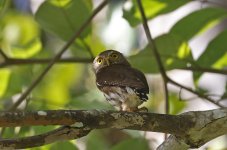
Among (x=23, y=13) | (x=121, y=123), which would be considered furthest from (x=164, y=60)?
(x=23, y=13)

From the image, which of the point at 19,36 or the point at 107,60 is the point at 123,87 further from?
the point at 19,36

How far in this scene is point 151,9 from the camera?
2223 mm

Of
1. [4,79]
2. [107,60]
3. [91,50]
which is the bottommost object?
[107,60]

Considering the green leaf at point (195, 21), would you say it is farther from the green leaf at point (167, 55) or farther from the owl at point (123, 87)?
the owl at point (123, 87)

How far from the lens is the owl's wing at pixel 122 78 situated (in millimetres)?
1375

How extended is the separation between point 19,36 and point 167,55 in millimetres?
1069

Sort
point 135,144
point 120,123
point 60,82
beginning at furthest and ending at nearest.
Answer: point 60,82, point 135,144, point 120,123

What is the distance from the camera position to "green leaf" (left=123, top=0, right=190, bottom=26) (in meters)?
2.17

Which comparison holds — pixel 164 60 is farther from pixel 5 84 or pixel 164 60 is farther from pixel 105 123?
pixel 105 123

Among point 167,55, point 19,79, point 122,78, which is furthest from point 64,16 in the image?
point 122,78

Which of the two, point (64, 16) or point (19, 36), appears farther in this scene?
point (19, 36)

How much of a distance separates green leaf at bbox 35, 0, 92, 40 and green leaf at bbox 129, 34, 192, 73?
0.26 meters

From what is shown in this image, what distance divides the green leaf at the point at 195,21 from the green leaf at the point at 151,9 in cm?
6

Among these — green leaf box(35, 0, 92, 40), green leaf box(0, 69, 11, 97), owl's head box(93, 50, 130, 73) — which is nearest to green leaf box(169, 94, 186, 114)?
green leaf box(35, 0, 92, 40)
